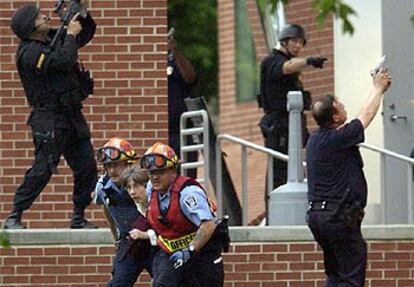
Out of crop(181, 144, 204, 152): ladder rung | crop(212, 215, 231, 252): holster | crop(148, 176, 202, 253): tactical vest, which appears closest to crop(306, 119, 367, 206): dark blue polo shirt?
crop(212, 215, 231, 252): holster

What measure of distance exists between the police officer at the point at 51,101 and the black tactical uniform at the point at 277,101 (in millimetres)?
1931

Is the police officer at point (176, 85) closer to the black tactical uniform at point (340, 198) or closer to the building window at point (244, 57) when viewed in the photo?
the black tactical uniform at point (340, 198)

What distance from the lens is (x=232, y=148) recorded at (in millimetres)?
27891

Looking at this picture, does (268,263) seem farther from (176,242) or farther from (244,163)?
(176,242)

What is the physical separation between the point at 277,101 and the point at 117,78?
4.66 feet

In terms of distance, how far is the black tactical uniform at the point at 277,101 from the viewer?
17984 millimetres

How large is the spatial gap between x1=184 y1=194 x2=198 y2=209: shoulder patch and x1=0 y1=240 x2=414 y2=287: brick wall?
7.38 feet

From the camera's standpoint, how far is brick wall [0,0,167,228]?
1748 centimetres

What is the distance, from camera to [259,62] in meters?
27.0

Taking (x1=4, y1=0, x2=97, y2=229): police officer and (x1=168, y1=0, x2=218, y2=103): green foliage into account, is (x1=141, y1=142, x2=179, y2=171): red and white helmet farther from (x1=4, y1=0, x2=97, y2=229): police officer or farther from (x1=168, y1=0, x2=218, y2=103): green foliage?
(x1=168, y1=0, x2=218, y2=103): green foliage

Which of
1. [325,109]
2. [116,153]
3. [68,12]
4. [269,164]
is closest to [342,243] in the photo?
[325,109]

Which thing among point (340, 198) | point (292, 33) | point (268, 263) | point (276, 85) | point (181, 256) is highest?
point (292, 33)

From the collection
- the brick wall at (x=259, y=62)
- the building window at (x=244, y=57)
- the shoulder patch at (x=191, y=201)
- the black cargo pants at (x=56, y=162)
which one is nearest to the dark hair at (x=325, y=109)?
the shoulder patch at (x=191, y=201)

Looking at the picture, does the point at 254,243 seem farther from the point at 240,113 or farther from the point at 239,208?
the point at 240,113
